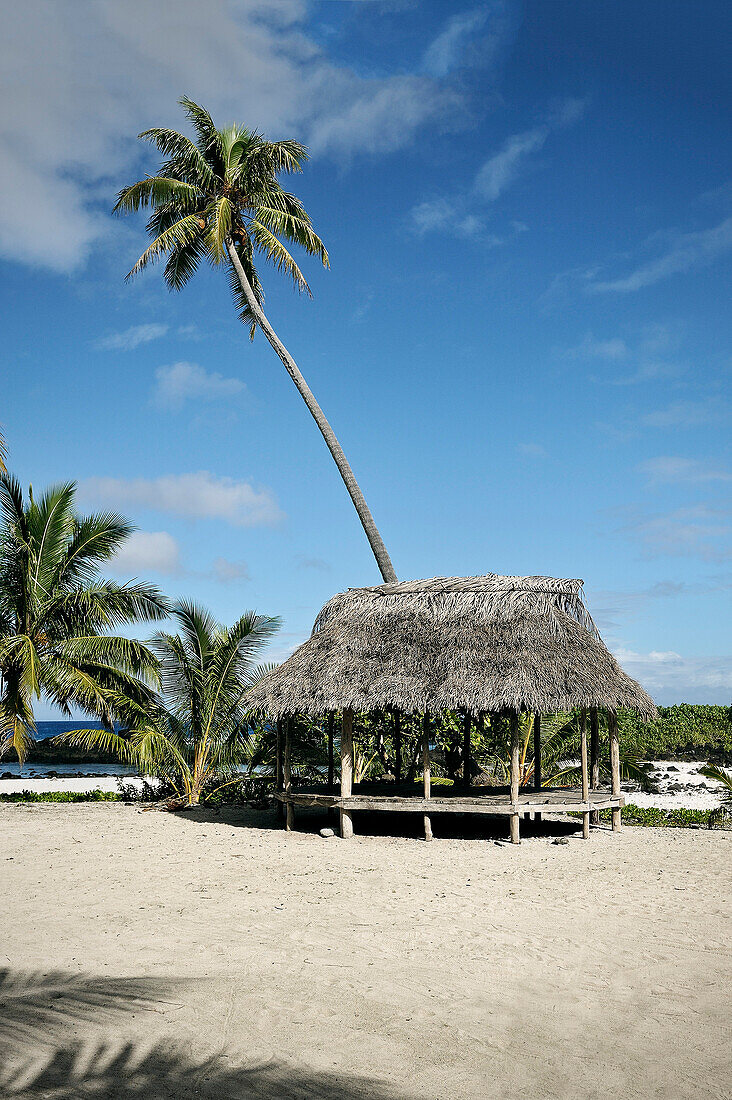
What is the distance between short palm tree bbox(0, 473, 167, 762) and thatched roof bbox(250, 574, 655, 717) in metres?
4.56

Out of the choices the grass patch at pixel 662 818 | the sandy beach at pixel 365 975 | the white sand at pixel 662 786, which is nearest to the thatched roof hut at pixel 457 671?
the grass patch at pixel 662 818

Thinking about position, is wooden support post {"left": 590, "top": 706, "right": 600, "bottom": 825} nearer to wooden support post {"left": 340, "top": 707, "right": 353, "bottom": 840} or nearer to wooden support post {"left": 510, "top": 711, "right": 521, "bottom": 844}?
wooden support post {"left": 510, "top": 711, "right": 521, "bottom": 844}

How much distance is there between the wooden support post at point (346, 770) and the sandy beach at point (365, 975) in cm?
132

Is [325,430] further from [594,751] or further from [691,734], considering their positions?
[691,734]

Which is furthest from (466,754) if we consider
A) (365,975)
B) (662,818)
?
(365,975)

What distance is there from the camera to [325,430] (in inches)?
699

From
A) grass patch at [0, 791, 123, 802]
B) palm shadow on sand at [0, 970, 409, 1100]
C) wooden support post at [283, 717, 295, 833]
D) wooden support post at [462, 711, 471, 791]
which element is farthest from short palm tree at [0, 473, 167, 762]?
palm shadow on sand at [0, 970, 409, 1100]

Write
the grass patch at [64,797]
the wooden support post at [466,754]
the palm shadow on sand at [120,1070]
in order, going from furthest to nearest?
the grass patch at [64,797], the wooden support post at [466,754], the palm shadow on sand at [120,1070]

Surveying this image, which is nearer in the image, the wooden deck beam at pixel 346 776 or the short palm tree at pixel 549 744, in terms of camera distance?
the wooden deck beam at pixel 346 776

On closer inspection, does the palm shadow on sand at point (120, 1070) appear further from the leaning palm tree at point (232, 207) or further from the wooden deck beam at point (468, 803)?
the leaning palm tree at point (232, 207)

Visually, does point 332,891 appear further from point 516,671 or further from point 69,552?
point 69,552

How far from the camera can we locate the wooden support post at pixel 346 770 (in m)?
12.2

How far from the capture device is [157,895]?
28.4 ft

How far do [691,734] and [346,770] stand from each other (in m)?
23.5
